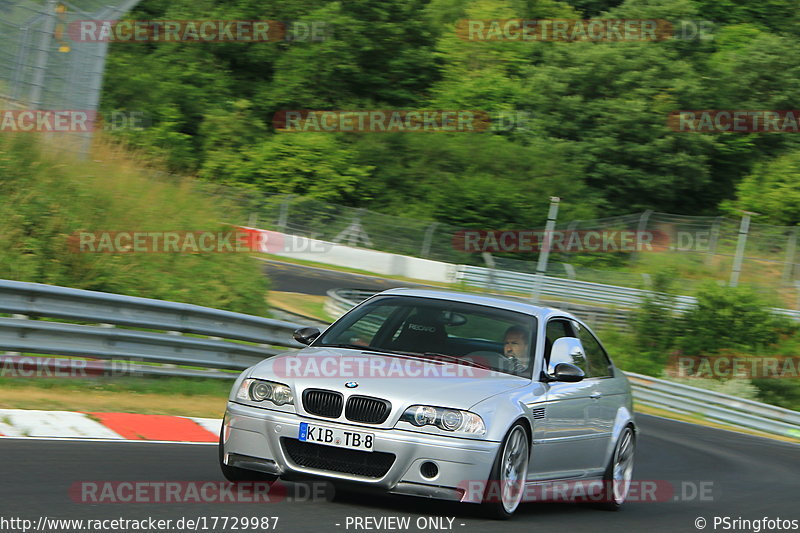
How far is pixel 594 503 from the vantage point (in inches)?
340

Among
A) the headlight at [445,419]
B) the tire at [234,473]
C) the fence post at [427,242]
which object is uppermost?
the fence post at [427,242]

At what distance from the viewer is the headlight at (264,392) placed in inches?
256

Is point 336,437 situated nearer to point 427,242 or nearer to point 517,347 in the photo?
point 517,347

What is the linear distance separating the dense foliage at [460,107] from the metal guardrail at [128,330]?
33797 millimetres

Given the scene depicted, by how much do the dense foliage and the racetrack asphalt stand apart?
36.5 meters

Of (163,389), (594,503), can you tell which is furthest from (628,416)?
(163,389)

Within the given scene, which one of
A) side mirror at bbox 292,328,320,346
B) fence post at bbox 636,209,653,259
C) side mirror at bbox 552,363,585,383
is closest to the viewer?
side mirror at bbox 552,363,585,383

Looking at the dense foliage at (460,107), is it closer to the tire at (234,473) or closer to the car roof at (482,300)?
the car roof at (482,300)

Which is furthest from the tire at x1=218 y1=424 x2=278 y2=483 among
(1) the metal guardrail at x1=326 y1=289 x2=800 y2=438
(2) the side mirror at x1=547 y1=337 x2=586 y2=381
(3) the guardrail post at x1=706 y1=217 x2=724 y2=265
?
(3) the guardrail post at x1=706 y1=217 x2=724 y2=265

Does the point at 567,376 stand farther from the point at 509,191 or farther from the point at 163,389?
the point at 509,191

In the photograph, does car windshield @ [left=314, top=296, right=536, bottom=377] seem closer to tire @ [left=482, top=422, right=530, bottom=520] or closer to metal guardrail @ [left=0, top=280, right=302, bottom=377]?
tire @ [left=482, top=422, right=530, bottom=520]

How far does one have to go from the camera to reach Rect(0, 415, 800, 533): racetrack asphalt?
19.1ft

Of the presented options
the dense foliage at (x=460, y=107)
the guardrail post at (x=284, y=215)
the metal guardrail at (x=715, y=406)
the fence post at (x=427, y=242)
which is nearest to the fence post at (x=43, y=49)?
the metal guardrail at (x=715, y=406)

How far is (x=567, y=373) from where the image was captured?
23.8 feet
